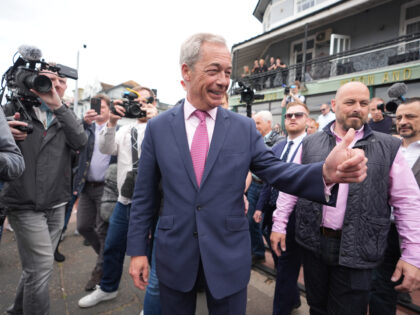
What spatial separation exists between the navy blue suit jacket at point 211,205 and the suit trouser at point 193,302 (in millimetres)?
73

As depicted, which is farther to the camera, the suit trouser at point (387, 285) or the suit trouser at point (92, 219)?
the suit trouser at point (92, 219)

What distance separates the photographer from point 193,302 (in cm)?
153

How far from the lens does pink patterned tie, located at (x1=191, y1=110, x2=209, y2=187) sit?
145 centimetres

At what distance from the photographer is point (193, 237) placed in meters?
1.39

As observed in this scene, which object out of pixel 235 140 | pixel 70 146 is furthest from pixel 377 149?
pixel 70 146

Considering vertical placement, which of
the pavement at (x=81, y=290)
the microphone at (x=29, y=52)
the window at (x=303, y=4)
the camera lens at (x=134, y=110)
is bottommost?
the pavement at (x=81, y=290)

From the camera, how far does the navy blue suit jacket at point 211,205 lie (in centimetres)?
137

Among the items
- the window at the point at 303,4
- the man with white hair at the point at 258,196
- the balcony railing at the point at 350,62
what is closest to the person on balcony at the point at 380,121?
the man with white hair at the point at 258,196

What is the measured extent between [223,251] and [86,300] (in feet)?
6.70

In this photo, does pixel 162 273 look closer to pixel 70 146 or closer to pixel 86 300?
pixel 70 146

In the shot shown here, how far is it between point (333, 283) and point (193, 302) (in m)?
1.00

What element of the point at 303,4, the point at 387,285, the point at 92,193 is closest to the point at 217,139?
the point at 387,285

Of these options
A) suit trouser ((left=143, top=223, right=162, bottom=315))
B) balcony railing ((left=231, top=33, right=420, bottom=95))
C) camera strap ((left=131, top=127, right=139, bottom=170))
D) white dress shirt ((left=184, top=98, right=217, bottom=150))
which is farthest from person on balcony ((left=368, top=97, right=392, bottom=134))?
balcony railing ((left=231, top=33, right=420, bottom=95))

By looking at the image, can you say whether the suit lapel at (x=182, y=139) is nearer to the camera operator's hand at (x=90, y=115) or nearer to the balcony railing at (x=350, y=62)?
the camera operator's hand at (x=90, y=115)
